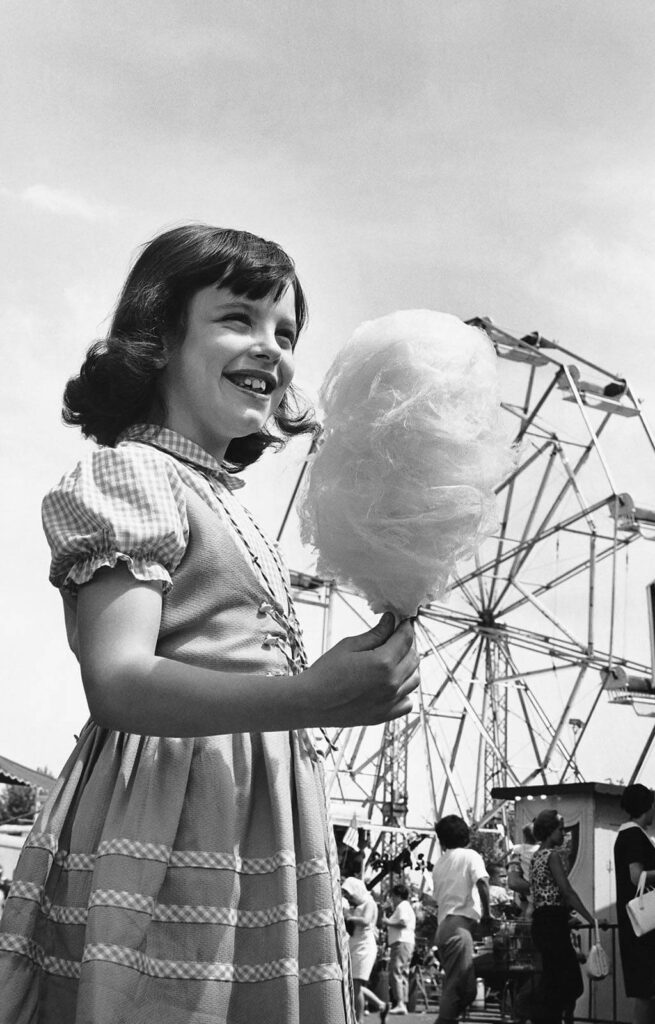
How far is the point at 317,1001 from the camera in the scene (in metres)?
1.25

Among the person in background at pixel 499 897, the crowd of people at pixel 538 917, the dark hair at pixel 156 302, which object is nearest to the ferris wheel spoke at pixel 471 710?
the person in background at pixel 499 897

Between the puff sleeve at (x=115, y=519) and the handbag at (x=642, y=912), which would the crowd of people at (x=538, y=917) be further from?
the puff sleeve at (x=115, y=519)

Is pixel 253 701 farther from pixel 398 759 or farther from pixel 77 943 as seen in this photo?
pixel 398 759

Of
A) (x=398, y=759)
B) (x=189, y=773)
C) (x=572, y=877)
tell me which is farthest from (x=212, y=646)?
(x=398, y=759)

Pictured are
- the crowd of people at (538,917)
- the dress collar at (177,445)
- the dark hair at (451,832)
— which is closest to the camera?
the dress collar at (177,445)

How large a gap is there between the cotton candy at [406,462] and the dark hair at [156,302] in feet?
0.85

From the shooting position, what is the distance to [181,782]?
1269 millimetres

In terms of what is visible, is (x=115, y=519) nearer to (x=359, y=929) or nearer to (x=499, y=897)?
(x=359, y=929)

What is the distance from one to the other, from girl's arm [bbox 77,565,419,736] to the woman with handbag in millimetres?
4989

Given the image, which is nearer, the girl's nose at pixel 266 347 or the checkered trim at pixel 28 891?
the checkered trim at pixel 28 891

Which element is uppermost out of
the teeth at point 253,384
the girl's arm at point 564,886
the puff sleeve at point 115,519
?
the girl's arm at point 564,886

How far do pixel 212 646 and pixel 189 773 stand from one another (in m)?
0.16

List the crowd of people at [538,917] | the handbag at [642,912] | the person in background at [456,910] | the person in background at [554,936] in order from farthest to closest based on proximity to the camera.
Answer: the person in background at [456,910]
the person in background at [554,936]
the crowd of people at [538,917]
the handbag at [642,912]

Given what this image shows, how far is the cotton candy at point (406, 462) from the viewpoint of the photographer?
131 centimetres
